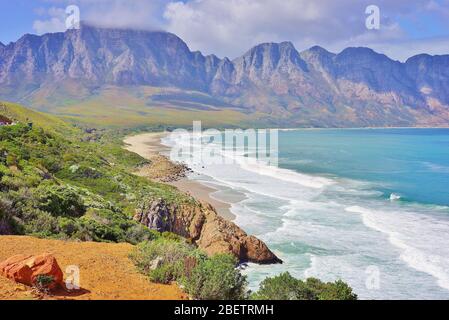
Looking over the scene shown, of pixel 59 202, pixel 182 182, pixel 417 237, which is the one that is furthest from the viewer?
pixel 182 182

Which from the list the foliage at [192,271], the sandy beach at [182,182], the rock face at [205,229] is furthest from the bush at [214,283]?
the sandy beach at [182,182]

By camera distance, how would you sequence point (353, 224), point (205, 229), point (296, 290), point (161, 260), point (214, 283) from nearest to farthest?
point (214, 283) < point (161, 260) < point (296, 290) < point (205, 229) < point (353, 224)

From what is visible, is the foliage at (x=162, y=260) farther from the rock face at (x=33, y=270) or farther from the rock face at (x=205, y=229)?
the rock face at (x=205, y=229)

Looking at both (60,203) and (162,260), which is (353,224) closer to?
(60,203)

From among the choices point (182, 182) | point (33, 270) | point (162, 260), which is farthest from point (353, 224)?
point (182, 182)

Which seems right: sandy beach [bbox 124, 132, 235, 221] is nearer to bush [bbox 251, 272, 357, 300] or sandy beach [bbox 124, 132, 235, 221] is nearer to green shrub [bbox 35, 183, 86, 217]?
green shrub [bbox 35, 183, 86, 217]
